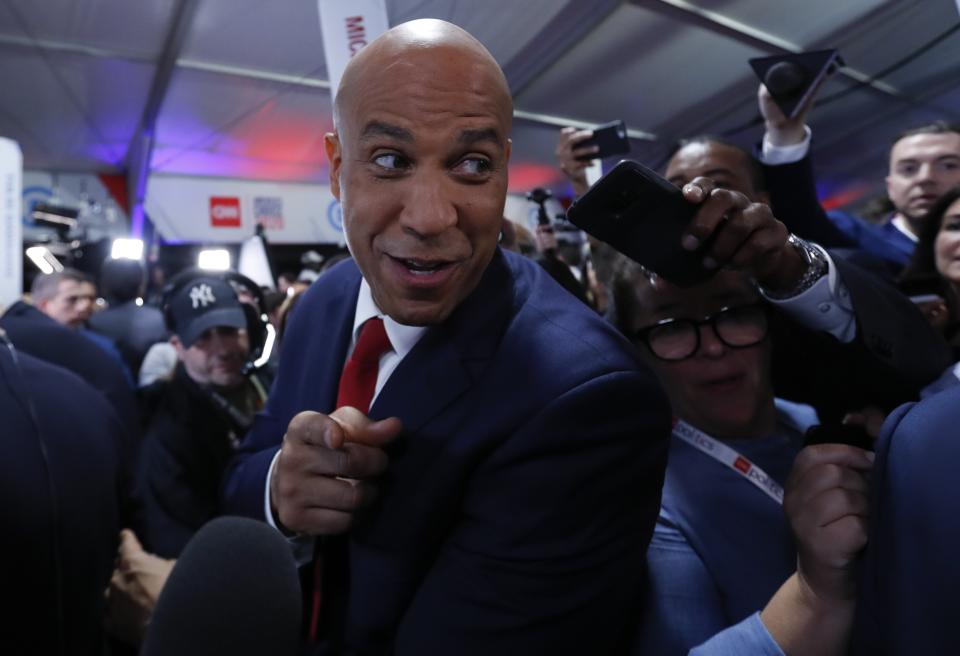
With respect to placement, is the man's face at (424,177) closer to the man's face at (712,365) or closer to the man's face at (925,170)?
the man's face at (712,365)

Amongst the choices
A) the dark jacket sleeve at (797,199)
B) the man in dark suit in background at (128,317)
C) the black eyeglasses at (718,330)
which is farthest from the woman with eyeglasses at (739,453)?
the man in dark suit in background at (128,317)

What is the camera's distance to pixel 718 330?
1.17 meters

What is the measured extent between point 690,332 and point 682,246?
15.3 inches

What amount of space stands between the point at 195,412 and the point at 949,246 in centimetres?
204

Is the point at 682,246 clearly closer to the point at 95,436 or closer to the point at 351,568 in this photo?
the point at 351,568

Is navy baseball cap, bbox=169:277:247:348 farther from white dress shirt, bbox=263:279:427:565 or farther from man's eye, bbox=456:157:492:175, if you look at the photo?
man's eye, bbox=456:157:492:175

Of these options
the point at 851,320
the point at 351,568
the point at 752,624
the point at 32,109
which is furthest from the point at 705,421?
the point at 32,109

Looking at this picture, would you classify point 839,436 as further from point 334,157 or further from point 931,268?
point 931,268

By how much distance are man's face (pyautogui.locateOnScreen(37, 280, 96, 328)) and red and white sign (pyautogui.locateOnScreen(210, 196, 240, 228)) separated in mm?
5307

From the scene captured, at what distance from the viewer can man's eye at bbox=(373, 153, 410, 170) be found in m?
0.82

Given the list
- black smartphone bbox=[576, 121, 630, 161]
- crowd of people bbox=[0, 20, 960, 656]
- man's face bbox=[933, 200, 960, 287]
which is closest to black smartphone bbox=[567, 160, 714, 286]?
crowd of people bbox=[0, 20, 960, 656]

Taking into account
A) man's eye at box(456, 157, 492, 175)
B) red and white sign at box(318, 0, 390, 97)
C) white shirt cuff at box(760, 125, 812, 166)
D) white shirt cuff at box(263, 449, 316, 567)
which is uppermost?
red and white sign at box(318, 0, 390, 97)

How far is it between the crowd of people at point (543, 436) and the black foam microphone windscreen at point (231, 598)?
0.04 meters

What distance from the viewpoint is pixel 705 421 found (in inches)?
48.1
